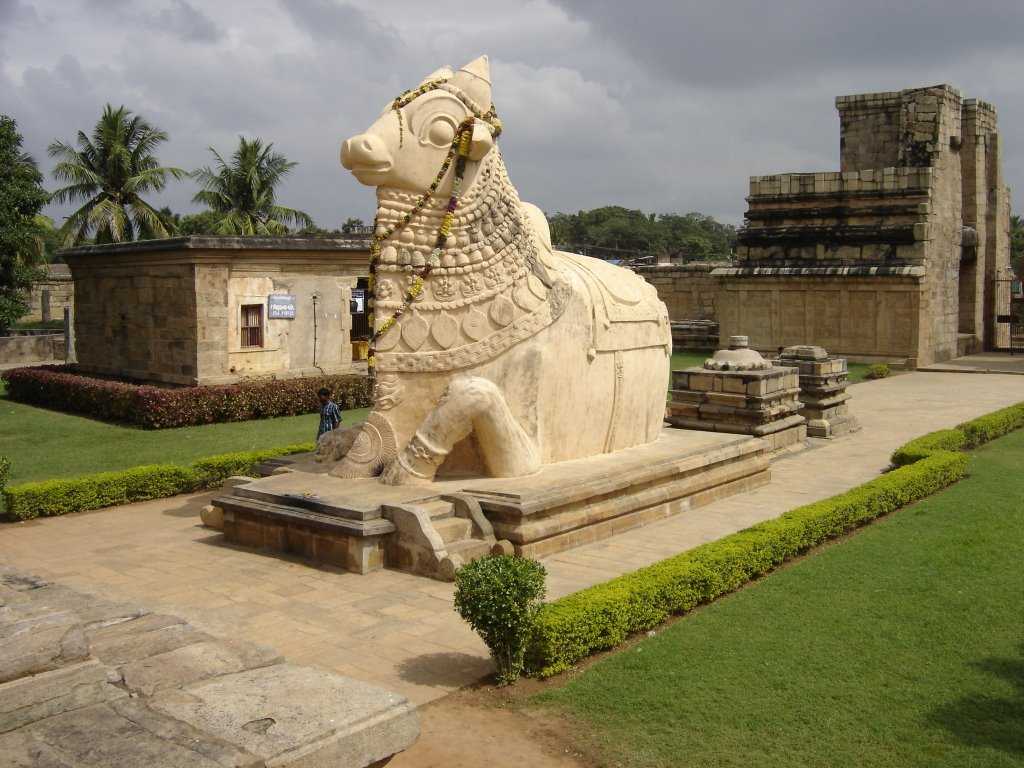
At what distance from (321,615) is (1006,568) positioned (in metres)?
4.97

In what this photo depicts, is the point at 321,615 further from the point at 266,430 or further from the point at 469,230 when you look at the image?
the point at 266,430

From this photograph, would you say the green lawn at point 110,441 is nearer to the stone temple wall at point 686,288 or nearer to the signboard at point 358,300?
the signboard at point 358,300

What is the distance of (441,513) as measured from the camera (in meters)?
7.64

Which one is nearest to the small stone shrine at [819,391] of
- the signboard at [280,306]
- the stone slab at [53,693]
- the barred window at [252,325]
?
the signboard at [280,306]

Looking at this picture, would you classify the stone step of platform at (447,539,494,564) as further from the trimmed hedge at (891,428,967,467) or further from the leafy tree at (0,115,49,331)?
the leafy tree at (0,115,49,331)

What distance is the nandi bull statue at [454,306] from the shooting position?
8031 mm

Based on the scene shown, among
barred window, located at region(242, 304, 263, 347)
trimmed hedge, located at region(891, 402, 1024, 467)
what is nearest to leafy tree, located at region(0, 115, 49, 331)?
barred window, located at region(242, 304, 263, 347)

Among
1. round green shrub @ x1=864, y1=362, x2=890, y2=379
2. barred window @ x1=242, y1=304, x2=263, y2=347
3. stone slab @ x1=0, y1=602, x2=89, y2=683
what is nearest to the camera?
stone slab @ x1=0, y1=602, x2=89, y2=683

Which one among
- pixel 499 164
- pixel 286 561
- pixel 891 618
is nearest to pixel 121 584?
pixel 286 561

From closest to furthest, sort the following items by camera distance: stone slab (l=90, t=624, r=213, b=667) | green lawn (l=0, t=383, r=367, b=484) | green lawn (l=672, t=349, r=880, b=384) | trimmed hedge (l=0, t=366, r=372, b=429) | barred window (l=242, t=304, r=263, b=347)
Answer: stone slab (l=90, t=624, r=213, b=667) < green lawn (l=0, t=383, r=367, b=484) < trimmed hedge (l=0, t=366, r=372, b=429) < barred window (l=242, t=304, r=263, b=347) < green lawn (l=672, t=349, r=880, b=384)

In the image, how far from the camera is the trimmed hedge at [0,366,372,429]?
50.8ft

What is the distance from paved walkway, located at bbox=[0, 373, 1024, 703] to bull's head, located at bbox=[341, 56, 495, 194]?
3136mm

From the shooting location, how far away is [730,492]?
10281 mm

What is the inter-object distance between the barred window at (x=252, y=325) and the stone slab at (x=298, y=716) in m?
13.7
